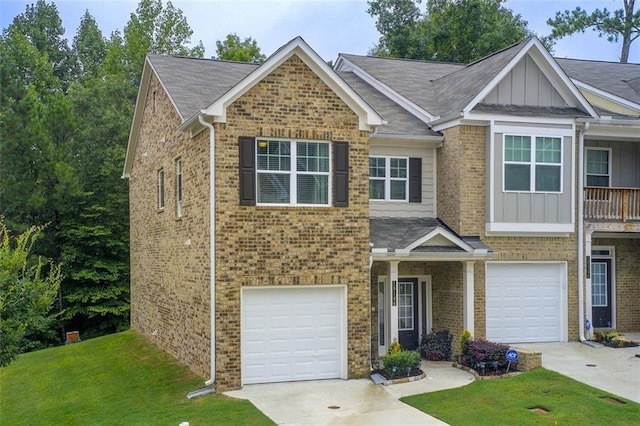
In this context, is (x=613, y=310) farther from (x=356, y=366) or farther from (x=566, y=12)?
(x=566, y=12)

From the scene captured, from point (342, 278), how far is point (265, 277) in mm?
1765

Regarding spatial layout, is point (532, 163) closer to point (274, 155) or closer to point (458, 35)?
point (274, 155)

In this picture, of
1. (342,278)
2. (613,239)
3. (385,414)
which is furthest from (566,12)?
(385,414)

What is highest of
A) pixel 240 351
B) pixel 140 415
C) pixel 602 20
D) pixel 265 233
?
pixel 602 20

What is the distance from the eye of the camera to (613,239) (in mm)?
22094

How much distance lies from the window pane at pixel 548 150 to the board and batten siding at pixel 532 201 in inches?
5.9

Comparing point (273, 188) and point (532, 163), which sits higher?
point (532, 163)

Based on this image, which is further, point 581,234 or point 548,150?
point 581,234

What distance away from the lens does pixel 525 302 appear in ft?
65.0

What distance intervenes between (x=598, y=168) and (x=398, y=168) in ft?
20.7

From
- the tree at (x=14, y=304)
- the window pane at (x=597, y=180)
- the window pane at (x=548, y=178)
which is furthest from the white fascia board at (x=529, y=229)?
the tree at (x=14, y=304)

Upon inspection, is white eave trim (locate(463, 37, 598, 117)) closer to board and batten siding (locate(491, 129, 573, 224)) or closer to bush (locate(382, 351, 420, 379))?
board and batten siding (locate(491, 129, 573, 224))

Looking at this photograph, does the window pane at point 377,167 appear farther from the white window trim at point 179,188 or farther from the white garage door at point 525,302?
the white window trim at point 179,188

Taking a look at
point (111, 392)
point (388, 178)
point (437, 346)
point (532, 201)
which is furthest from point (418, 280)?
point (111, 392)
